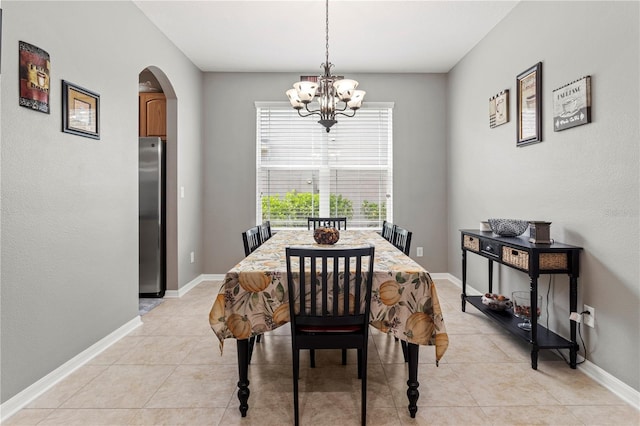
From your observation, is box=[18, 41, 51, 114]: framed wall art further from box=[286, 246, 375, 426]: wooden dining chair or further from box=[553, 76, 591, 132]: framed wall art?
box=[553, 76, 591, 132]: framed wall art

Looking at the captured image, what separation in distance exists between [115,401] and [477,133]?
3820mm

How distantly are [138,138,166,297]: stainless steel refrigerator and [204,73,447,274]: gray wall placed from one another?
32.5 inches

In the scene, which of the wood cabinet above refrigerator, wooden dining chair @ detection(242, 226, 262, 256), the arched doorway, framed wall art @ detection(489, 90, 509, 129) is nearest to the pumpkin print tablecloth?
wooden dining chair @ detection(242, 226, 262, 256)

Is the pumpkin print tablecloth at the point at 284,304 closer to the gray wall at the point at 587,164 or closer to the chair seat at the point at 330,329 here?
the chair seat at the point at 330,329

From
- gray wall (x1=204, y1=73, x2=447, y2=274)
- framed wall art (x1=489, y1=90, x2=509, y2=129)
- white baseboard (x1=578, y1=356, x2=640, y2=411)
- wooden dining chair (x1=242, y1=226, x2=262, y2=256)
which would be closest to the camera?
white baseboard (x1=578, y1=356, x2=640, y2=411)

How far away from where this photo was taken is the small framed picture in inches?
83.2

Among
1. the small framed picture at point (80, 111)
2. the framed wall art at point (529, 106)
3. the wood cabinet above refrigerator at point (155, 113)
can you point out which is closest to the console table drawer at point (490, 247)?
the framed wall art at point (529, 106)

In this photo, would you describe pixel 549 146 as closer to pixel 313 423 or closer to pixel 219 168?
pixel 313 423

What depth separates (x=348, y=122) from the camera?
4.52 meters

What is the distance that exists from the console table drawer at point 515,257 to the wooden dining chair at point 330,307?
1238 millimetres

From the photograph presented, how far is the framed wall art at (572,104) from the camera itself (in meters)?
2.12

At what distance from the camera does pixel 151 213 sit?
366 centimetres

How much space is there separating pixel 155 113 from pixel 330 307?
3349mm

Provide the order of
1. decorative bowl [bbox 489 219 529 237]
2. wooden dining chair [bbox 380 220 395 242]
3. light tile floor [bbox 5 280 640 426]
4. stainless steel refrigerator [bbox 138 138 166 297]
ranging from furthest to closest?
stainless steel refrigerator [bbox 138 138 166 297] < wooden dining chair [bbox 380 220 395 242] < decorative bowl [bbox 489 219 529 237] < light tile floor [bbox 5 280 640 426]
